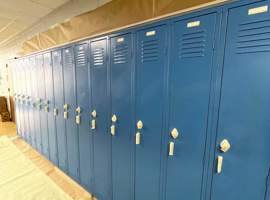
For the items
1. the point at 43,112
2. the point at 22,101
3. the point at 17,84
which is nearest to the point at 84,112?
the point at 43,112

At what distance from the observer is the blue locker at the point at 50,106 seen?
252cm

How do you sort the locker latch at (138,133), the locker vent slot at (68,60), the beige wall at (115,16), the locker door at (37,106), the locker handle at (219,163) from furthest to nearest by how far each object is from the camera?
the locker door at (37,106) → the locker vent slot at (68,60) → the locker latch at (138,133) → the beige wall at (115,16) → the locker handle at (219,163)

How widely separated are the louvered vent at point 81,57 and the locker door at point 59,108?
1.55ft

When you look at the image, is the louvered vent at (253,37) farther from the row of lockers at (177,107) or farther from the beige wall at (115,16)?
the beige wall at (115,16)

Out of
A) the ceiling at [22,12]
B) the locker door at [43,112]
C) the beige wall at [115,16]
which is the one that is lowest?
the locker door at [43,112]

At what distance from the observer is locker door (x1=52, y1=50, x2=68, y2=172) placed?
2.30 m

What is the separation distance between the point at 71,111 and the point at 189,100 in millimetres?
1718

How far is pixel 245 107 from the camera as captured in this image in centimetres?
90

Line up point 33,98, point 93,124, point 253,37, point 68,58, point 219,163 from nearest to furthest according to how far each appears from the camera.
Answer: point 253,37
point 219,163
point 93,124
point 68,58
point 33,98

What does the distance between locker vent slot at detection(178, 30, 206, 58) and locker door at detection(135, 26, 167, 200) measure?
0.14 m

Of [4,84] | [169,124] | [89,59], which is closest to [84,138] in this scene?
[89,59]

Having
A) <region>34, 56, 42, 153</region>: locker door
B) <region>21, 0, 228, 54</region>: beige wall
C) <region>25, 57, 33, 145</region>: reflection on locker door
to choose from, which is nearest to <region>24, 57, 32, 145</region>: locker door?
<region>25, 57, 33, 145</region>: reflection on locker door

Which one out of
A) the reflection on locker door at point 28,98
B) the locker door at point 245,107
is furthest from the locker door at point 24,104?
the locker door at point 245,107

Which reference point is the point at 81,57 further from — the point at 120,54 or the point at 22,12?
the point at 22,12
